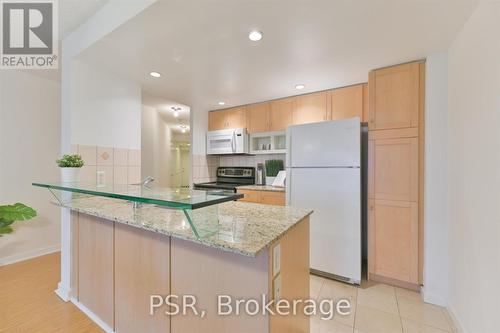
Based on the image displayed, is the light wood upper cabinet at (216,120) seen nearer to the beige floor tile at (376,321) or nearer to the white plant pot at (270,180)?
the white plant pot at (270,180)

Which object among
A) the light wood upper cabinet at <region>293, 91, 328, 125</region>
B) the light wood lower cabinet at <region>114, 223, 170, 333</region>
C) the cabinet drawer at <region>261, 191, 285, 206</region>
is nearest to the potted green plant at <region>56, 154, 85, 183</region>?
the light wood lower cabinet at <region>114, 223, 170, 333</region>

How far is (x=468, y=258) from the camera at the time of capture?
1.49 m

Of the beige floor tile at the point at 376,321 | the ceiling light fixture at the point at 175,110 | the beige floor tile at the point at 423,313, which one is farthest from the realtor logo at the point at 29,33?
the beige floor tile at the point at 423,313

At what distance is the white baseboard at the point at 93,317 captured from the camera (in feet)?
5.05

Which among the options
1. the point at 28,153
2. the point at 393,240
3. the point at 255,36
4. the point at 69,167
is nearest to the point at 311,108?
the point at 255,36

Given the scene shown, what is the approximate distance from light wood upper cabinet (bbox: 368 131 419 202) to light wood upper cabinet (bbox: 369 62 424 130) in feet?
0.43

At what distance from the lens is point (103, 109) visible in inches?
87.7

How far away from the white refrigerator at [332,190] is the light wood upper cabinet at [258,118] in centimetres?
85

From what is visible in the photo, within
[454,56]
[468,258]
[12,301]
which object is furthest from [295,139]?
[12,301]

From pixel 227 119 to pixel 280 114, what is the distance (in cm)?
99

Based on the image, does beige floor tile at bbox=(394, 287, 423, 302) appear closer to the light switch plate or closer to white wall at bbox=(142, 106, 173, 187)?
the light switch plate

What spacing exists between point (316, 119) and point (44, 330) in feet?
10.8

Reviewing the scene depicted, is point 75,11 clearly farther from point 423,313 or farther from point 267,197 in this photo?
point 423,313

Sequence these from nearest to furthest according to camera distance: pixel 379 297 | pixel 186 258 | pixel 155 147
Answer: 1. pixel 186 258
2. pixel 379 297
3. pixel 155 147
